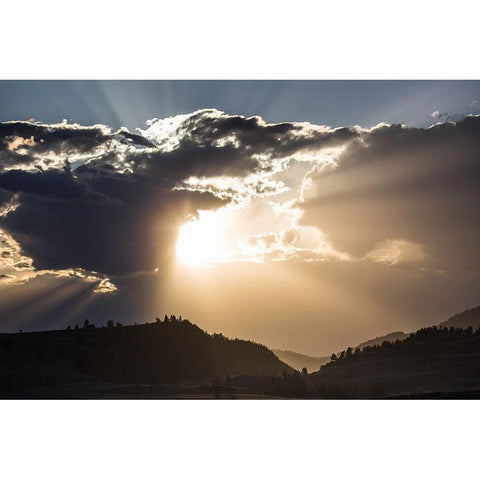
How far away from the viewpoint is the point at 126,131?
20.5 m

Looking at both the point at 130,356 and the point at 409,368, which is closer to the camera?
the point at 409,368

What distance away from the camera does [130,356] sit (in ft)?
71.7

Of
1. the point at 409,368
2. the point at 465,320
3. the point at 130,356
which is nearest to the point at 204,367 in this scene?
the point at 130,356

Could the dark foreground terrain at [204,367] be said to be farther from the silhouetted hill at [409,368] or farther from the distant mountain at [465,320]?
the distant mountain at [465,320]

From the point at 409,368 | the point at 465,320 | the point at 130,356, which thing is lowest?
the point at 409,368

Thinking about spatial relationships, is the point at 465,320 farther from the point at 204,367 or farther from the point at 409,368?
the point at 204,367

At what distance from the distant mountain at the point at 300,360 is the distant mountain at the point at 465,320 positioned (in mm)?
5057

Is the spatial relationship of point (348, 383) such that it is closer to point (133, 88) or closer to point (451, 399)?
point (451, 399)

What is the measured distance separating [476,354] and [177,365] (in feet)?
39.3

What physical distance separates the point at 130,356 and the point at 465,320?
1368 centimetres

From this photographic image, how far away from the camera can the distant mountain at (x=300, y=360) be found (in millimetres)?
20766

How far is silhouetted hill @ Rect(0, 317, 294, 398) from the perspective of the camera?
821 inches

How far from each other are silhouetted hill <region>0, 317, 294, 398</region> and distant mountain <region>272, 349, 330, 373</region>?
28 centimetres
